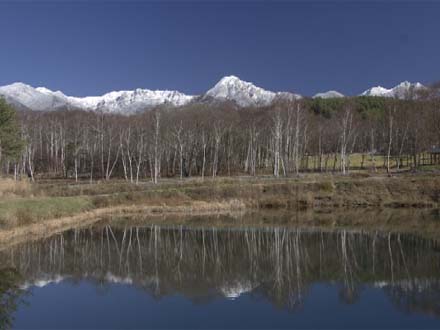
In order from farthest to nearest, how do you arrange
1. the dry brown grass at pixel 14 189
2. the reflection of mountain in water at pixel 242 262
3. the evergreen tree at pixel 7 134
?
the evergreen tree at pixel 7 134 < the dry brown grass at pixel 14 189 < the reflection of mountain in water at pixel 242 262

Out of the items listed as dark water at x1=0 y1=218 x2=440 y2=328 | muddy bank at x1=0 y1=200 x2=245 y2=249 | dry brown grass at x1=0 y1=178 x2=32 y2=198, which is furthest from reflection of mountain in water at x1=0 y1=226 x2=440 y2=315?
dry brown grass at x1=0 y1=178 x2=32 y2=198

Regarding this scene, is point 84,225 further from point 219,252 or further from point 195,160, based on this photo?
point 195,160

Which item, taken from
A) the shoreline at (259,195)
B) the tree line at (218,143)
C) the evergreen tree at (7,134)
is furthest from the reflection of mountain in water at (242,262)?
the tree line at (218,143)

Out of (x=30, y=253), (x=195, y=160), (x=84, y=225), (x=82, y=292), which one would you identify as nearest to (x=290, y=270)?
(x=82, y=292)

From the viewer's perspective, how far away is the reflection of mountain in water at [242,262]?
23.0 metres

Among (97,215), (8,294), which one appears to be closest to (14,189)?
(97,215)

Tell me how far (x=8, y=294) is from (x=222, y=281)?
9.64 m

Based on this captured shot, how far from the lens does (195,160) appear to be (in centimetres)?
9825

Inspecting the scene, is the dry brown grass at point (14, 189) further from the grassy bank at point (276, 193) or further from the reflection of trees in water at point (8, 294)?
the reflection of trees in water at point (8, 294)

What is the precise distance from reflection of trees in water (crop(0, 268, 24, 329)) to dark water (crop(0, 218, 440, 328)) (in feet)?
0.14

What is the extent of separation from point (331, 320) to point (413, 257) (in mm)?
14122

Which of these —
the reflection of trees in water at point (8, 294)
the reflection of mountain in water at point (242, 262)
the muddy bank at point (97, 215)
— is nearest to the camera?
the reflection of trees in water at point (8, 294)

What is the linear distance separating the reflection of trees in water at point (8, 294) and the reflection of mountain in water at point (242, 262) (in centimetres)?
71

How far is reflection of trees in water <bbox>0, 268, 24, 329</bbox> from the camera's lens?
18.2 meters
